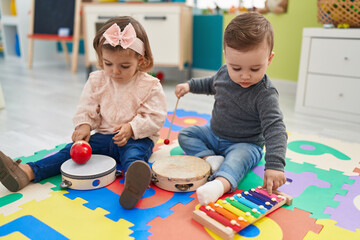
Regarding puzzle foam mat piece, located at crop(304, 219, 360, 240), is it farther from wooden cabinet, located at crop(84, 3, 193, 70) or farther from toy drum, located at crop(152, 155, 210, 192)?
wooden cabinet, located at crop(84, 3, 193, 70)

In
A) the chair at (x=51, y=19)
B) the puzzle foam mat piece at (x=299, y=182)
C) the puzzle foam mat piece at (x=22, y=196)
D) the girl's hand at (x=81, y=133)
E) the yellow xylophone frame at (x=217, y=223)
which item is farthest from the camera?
the chair at (x=51, y=19)

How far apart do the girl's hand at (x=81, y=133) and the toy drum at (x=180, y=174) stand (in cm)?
26

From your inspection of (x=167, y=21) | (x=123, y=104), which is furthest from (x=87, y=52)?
(x=123, y=104)

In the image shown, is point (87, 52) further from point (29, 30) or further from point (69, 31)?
point (29, 30)

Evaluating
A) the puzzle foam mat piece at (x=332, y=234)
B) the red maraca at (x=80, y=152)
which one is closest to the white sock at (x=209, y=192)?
the puzzle foam mat piece at (x=332, y=234)

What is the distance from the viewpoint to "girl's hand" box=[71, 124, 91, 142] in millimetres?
1041

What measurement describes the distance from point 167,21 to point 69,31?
1.11 metres

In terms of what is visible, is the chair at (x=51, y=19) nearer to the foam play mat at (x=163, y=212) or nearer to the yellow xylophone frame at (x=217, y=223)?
the foam play mat at (x=163, y=212)

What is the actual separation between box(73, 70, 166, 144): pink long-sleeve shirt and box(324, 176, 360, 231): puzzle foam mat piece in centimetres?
58

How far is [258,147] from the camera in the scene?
1059 millimetres

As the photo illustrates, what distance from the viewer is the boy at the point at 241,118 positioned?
857 mm

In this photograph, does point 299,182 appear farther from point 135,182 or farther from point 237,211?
point 135,182

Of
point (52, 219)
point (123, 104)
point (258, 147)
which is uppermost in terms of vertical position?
point (123, 104)

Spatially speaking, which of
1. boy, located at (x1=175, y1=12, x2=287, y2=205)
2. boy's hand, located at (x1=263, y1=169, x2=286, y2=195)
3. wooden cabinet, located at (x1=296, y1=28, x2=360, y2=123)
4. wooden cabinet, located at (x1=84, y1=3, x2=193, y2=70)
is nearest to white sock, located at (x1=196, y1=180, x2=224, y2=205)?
boy, located at (x1=175, y1=12, x2=287, y2=205)
